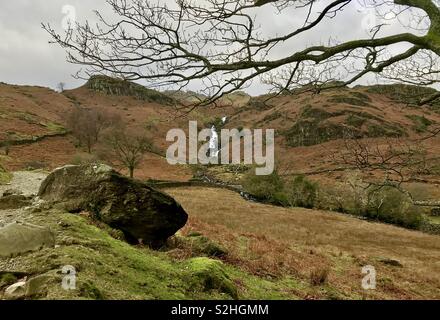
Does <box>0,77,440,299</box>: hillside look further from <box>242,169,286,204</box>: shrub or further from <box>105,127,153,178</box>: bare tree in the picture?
<box>105,127,153,178</box>: bare tree

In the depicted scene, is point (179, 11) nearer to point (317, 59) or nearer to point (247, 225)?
point (317, 59)

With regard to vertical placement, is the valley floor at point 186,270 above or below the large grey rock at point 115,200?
below

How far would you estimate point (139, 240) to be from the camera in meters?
8.80

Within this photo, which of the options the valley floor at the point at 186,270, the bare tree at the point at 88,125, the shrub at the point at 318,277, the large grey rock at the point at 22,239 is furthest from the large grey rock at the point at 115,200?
the bare tree at the point at 88,125

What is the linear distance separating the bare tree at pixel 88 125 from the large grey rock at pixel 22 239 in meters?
65.7

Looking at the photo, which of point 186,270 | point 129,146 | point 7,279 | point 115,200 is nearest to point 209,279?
point 186,270

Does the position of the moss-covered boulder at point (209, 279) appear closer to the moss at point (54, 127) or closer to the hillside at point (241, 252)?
the hillside at point (241, 252)

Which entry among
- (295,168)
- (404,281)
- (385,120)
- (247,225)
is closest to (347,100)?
(385,120)

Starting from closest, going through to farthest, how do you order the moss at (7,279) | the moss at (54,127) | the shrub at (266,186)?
the moss at (7,279) < the shrub at (266,186) < the moss at (54,127)

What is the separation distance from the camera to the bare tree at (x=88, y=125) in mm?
73375

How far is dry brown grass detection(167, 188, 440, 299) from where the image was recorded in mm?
11141

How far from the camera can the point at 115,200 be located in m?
8.83

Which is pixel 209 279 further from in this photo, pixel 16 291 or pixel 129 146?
pixel 129 146
